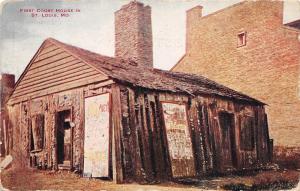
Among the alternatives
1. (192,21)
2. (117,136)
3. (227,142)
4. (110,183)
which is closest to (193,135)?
(227,142)

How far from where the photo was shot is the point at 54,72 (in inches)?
439

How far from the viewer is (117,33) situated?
11.0 m

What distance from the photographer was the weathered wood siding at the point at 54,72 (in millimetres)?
10820

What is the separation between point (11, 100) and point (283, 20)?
670cm

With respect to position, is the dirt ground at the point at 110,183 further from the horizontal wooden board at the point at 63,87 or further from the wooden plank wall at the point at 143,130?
the horizontal wooden board at the point at 63,87

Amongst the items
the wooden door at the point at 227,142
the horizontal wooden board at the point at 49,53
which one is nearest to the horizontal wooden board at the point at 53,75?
the horizontal wooden board at the point at 49,53

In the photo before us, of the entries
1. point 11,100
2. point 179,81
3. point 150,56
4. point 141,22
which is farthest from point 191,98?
point 11,100

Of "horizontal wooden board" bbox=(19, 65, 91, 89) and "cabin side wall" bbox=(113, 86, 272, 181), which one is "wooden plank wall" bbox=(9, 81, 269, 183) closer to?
"cabin side wall" bbox=(113, 86, 272, 181)

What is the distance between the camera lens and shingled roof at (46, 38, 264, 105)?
10.6 m

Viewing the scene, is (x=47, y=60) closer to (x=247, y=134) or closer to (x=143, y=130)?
(x=143, y=130)

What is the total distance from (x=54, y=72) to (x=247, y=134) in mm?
5134

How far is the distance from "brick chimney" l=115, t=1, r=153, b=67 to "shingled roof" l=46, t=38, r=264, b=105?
213 mm

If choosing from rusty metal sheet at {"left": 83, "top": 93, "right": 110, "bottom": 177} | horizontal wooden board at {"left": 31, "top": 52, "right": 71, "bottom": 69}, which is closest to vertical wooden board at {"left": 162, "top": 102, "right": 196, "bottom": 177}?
rusty metal sheet at {"left": 83, "top": 93, "right": 110, "bottom": 177}

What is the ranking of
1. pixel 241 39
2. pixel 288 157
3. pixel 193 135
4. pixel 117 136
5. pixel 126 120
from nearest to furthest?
pixel 117 136
pixel 126 120
pixel 288 157
pixel 193 135
pixel 241 39
